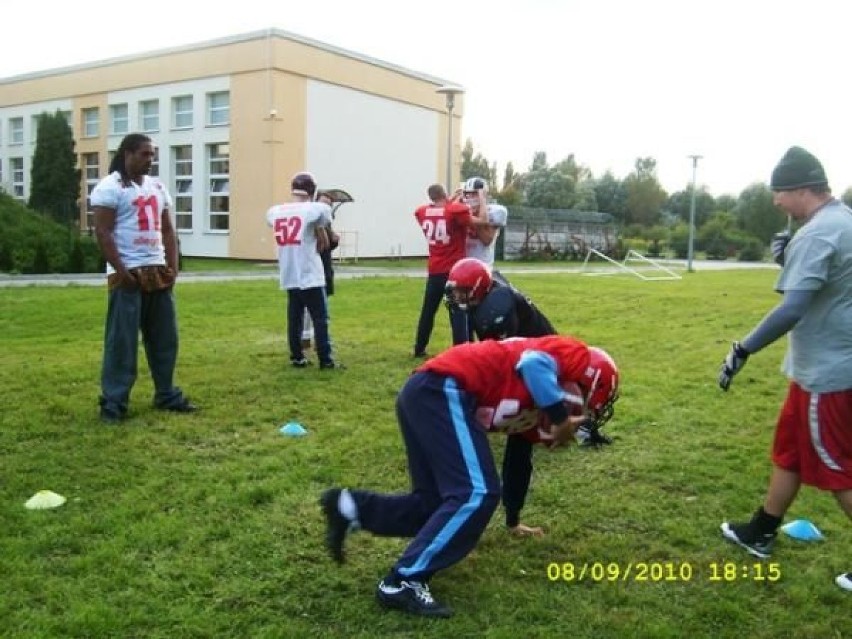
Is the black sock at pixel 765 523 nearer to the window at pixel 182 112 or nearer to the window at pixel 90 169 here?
the window at pixel 182 112

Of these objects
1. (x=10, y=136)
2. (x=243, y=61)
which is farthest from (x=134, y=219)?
(x=10, y=136)

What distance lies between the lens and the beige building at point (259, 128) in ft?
104

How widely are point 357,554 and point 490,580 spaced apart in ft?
2.22

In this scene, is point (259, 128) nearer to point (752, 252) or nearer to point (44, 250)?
point (44, 250)

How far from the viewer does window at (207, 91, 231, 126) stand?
108ft

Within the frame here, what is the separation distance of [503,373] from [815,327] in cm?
150

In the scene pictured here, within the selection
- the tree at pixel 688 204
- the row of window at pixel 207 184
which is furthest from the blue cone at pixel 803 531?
the tree at pixel 688 204

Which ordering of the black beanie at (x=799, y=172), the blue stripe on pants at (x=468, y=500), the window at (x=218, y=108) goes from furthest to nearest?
the window at (x=218, y=108), the black beanie at (x=799, y=172), the blue stripe on pants at (x=468, y=500)

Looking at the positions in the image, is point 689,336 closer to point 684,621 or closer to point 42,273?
point 684,621

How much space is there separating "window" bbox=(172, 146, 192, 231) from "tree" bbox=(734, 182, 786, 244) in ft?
128

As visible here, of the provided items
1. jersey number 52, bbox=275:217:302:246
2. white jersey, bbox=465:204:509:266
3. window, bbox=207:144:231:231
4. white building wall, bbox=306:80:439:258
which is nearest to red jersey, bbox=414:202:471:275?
white jersey, bbox=465:204:509:266

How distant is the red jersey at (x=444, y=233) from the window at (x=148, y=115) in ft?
95.1

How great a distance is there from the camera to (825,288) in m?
3.88

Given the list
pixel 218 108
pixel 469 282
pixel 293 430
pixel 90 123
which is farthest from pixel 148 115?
pixel 469 282
